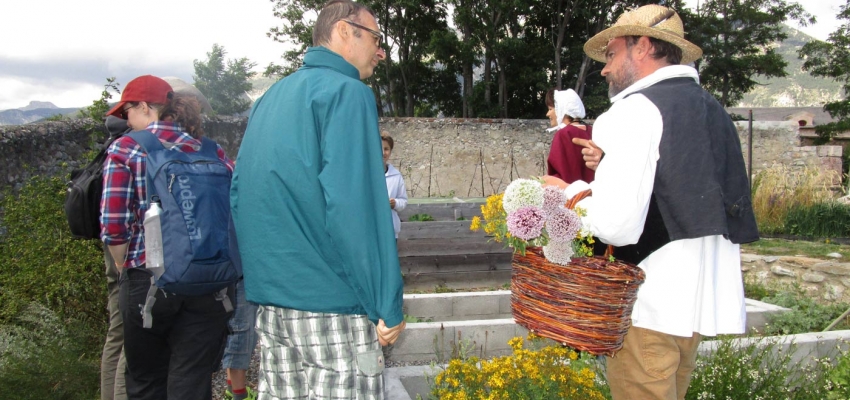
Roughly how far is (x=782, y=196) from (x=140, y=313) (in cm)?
1155

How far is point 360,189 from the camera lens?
5.05 ft

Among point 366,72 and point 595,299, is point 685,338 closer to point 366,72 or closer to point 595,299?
point 595,299

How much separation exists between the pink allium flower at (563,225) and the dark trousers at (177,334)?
4.81 feet

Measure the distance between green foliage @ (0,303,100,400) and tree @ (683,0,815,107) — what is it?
2790 cm

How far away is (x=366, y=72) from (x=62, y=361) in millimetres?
3186

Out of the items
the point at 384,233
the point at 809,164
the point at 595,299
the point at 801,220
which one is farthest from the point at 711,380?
the point at 809,164

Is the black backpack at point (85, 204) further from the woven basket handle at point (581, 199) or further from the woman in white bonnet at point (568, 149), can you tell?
the woman in white bonnet at point (568, 149)

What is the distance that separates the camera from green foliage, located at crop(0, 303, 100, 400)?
344cm

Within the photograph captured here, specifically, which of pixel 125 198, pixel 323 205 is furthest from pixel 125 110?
pixel 323 205

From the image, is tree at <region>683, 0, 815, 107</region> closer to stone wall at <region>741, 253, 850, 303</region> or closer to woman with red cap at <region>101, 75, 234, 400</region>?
stone wall at <region>741, 253, 850, 303</region>

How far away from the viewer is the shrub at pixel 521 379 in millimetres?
2674

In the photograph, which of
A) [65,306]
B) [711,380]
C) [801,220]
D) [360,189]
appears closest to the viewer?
[360,189]

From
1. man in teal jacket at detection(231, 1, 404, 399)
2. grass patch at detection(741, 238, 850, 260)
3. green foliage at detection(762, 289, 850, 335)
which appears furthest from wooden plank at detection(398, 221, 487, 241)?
man in teal jacket at detection(231, 1, 404, 399)

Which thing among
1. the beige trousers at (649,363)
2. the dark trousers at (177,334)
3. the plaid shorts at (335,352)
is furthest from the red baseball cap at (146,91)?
the beige trousers at (649,363)
